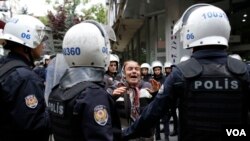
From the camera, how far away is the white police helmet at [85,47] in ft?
9.53

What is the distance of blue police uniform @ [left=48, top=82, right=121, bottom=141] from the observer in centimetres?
258

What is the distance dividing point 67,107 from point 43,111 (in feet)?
2.21

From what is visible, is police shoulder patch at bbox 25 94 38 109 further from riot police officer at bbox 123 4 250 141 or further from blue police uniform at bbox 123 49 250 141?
blue police uniform at bbox 123 49 250 141

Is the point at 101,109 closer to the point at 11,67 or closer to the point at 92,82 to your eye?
the point at 92,82

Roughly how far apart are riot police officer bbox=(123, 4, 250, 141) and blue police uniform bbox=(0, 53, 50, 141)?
0.69 meters

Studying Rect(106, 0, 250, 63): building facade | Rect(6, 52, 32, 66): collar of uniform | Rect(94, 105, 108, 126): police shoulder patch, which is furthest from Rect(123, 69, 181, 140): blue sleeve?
Rect(106, 0, 250, 63): building facade

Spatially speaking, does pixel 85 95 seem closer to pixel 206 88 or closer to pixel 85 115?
pixel 85 115

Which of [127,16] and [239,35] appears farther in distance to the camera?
[127,16]

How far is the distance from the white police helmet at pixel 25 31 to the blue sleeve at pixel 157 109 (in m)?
1.21

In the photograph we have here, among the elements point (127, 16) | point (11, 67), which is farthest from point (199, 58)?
point (127, 16)

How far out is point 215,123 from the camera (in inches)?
118

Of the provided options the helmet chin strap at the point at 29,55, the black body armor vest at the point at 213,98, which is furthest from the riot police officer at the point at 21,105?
the black body armor vest at the point at 213,98

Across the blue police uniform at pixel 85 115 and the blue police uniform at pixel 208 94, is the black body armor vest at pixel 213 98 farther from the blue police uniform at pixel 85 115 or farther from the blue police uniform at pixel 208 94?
the blue police uniform at pixel 85 115

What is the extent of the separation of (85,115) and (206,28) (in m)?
1.21
